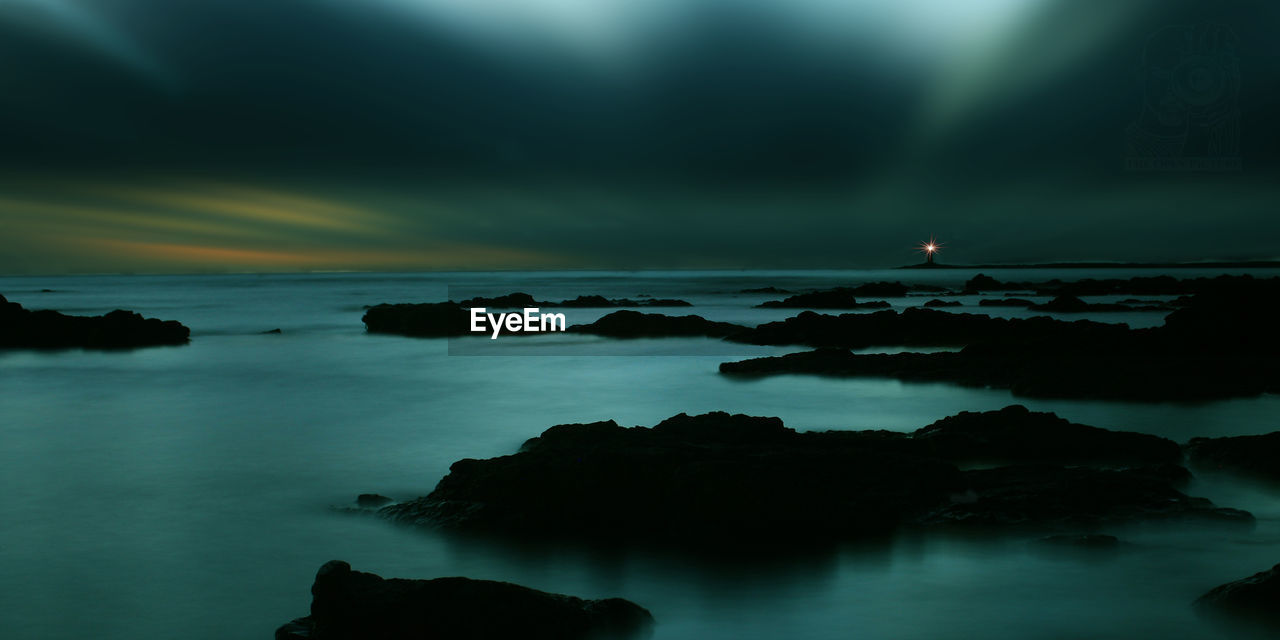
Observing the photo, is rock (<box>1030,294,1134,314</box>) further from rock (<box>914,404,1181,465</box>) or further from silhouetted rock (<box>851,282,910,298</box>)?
rock (<box>914,404,1181,465</box>)

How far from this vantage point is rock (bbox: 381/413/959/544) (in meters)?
7.27

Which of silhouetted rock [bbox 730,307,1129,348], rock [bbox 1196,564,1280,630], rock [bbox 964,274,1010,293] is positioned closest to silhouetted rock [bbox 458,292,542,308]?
silhouetted rock [bbox 730,307,1129,348]

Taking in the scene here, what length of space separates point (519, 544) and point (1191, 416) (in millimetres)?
11520

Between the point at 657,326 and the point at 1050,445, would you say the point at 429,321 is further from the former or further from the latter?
the point at 1050,445

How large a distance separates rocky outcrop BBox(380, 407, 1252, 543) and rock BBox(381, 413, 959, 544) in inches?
0.4

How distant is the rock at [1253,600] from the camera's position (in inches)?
207

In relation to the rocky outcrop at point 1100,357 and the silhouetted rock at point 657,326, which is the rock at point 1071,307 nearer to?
the rocky outcrop at point 1100,357

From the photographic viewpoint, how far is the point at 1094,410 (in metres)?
13.9

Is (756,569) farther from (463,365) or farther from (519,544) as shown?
(463,365)

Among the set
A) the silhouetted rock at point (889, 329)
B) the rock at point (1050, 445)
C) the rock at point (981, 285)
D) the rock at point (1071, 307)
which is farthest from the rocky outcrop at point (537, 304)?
the rock at point (1050, 445)

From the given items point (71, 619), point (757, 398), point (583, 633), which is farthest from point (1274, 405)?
point (71, 619)

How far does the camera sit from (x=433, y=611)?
15.6ft

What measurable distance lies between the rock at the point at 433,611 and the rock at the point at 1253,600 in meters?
4.16

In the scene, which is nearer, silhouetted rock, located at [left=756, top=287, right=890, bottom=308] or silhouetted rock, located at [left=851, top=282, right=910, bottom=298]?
silhouetted rock, located at [left=756, top=287, right=890, bottom=308]
